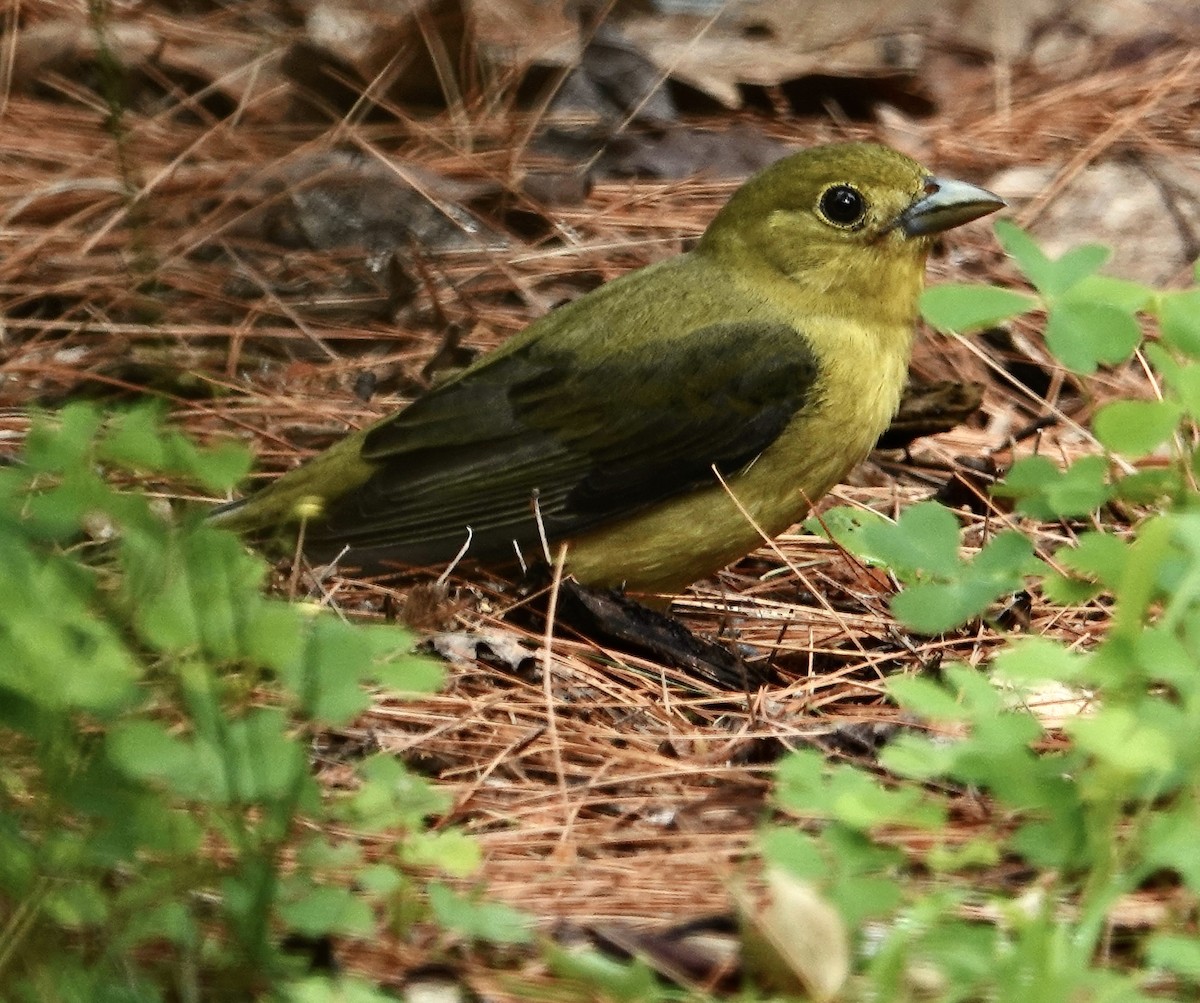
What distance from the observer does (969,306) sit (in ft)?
11.0

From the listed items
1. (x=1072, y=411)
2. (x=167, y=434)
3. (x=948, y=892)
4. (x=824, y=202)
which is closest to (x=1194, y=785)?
(x=948, y=892)

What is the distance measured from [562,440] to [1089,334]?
162 centimetres

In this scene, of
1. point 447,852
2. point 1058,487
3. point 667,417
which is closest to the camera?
point 447,852

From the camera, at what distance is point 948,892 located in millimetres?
2471

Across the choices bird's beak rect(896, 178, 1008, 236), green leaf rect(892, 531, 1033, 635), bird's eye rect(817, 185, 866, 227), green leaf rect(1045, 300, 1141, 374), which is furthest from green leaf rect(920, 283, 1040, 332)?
bird's eye rect(817, 185, 866, 227)

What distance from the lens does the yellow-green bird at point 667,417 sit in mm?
4426

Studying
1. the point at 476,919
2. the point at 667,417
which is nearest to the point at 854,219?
the point at 667,417

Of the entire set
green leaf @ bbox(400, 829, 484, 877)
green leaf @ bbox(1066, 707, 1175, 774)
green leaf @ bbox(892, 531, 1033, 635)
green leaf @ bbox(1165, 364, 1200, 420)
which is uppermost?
green leaf @ bbox(1165, 364, 1200, 420)

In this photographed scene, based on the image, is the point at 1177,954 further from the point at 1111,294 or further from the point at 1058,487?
the point at 1111,294

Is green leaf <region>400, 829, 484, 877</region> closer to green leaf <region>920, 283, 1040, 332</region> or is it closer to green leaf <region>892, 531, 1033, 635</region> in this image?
green leaf <region>892, 531, 1033, 635</region>

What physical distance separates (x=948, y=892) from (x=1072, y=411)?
3.40 metres

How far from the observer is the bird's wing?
14.6 feet

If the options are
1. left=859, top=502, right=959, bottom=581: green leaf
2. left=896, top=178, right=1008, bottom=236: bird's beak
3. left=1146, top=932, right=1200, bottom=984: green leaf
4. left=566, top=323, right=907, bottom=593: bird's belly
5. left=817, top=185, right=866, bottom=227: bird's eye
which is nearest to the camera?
left=1146, top=932, right=1200, bottom=984: green leaf

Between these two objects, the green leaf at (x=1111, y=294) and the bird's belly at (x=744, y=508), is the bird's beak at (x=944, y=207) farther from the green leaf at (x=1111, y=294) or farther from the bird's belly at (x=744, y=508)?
the green leaf at (x=1111, y=294)
